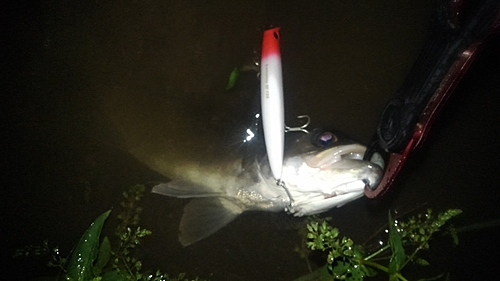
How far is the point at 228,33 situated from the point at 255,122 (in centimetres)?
62

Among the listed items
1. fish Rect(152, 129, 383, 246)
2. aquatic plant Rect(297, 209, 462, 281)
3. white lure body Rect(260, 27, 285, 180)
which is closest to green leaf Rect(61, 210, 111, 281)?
fish Rect(152, 129, 383, 246)

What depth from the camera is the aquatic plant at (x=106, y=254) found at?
1.77 metres

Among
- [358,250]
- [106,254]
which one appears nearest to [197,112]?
[106,254]

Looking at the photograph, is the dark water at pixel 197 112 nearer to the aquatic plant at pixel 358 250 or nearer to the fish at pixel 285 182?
the fish at pixel 285 182

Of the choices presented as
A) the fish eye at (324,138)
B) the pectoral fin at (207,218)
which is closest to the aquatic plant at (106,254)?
the pectoral fin at (207,218)

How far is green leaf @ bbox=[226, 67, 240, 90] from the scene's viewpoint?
2340mm

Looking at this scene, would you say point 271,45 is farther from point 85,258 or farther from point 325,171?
point 85,258

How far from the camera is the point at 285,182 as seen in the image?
A: 5.94 feet

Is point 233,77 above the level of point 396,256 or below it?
above

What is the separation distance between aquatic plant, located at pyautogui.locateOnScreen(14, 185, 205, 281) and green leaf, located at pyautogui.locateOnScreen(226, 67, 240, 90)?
850mm

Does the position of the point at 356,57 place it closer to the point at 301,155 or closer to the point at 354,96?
the point at 354,96

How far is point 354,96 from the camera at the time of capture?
2.42 metres

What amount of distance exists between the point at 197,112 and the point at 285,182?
0.87 meters

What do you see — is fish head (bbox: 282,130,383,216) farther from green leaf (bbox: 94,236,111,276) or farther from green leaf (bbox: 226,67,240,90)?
green leaf (bbox: 94,236,111,276)
